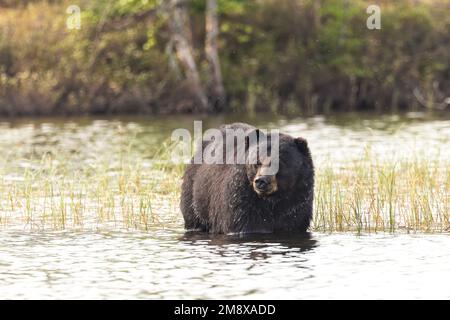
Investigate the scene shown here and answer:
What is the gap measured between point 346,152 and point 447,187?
23.0ft

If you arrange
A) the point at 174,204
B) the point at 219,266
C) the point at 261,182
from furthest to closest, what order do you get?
1. the point at 174,204
2. the point at 261,182
3. the point at 219,266

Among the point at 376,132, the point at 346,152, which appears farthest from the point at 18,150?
the point at 376,132

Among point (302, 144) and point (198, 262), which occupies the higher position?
point (302, 144)

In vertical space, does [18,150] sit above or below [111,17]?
below

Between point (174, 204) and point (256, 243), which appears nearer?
point (256, 243)

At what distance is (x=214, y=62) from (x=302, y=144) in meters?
24.0

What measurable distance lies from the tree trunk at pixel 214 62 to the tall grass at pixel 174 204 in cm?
1892

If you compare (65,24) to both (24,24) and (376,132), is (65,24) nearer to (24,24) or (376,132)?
(24,24)

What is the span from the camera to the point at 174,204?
1362 cm

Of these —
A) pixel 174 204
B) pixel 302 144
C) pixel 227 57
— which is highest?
pixel 227 57

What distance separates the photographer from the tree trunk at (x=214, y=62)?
33938mm

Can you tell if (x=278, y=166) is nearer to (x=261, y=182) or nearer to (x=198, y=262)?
(x=261, y=182)

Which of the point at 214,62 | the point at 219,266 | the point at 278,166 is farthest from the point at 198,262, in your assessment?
the point at 214,62

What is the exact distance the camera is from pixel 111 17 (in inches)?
1431
